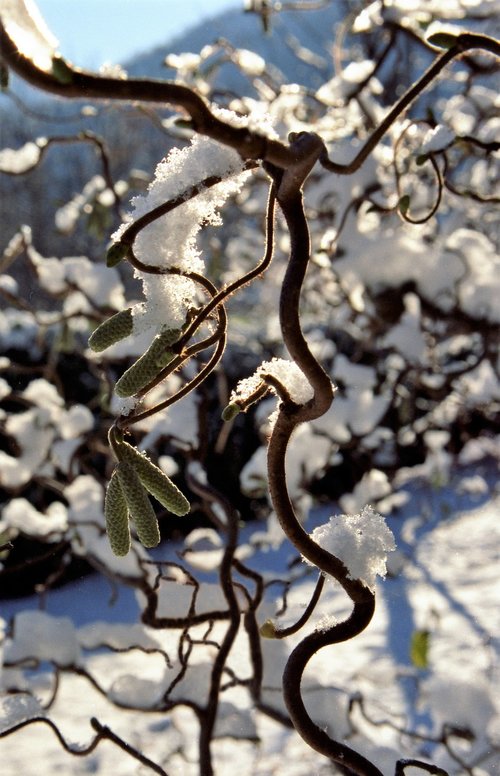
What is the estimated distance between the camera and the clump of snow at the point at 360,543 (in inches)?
21.5

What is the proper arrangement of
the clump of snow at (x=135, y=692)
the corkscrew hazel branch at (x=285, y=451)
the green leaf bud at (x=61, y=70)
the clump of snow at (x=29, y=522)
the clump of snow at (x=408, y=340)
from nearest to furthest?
1. the green leaf bud at (x=61, y=70)
2. the corkscrew hazel branch at (x=285, y=451)
3. the clump of snow at (x=135, y=692)
4. the clump of snow at (x=29, y=522)
5. the clump of snow at (x=408, y=340)

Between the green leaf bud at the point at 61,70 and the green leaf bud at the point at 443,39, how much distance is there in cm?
27

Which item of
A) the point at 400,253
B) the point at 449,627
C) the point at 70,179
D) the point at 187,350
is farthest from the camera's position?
the point at 70,179

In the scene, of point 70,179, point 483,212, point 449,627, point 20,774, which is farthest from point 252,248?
point 70,179

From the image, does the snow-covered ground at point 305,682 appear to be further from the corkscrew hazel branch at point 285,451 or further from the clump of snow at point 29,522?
the clump of snow at point 29,522

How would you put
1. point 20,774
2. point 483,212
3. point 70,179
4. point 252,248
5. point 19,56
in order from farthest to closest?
point 70,179
point 252,248
point 483,212
point 20,774
point 19,56

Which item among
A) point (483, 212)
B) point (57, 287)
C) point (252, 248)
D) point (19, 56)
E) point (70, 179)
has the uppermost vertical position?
point (70, 179)

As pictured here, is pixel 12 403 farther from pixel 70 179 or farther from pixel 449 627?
pixel 70 179

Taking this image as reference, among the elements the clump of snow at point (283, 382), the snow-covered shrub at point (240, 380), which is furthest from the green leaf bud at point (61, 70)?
the clump of snow at point (283, 382)

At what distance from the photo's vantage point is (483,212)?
3.00 meters

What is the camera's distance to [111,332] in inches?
19.3

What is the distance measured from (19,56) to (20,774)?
1.40 m

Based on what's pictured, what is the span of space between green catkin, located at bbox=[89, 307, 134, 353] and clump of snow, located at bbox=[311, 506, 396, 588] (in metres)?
0.20

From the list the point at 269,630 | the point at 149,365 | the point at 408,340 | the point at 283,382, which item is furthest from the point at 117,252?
the point at 408,340
